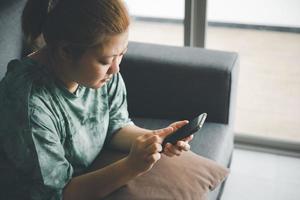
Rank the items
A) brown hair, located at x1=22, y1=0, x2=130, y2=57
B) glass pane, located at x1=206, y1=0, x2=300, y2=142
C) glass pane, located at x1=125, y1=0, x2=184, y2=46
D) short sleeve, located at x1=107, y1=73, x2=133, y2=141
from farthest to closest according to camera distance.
Result: glass pane, located at x1=125, y1=0, x2=184, y2=46
glass pane, located at x1=206, y1=0, x2=300, y2=142
short sleeve, located at x1=107, y1=73, x2=133, y2=141
brown hair, located at x1=22, y1=0, x2=130, y2=57

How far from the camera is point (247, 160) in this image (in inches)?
75.9

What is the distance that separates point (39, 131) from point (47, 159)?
65 millimetres

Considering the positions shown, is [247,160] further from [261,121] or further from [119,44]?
[119,44]

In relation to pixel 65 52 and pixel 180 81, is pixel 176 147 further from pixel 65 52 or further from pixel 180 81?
pixel 180 81

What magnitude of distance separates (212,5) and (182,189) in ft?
4.42

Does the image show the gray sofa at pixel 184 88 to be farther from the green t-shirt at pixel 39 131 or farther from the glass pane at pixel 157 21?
the glass pane at pixel 157 21

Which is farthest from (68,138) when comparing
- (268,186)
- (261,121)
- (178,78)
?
(261,121)

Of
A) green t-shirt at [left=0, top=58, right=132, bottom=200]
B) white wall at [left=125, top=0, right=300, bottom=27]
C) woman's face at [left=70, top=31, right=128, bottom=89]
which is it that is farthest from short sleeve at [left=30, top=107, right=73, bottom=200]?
white wall at [left=125, top=0, right=300, bottom=27]

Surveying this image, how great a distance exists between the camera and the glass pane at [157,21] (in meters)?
2.44

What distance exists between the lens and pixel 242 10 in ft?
7.63

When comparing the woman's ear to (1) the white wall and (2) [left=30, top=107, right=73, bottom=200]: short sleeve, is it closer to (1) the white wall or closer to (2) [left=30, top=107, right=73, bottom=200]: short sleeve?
(2) [left=30, top=107, right=73, bottom=200]: short sleeve

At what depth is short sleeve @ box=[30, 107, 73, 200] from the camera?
0.97 meters

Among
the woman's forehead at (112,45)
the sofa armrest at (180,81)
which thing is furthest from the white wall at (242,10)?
the woman's forehead at (112,45)

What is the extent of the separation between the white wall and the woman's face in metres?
1.26
